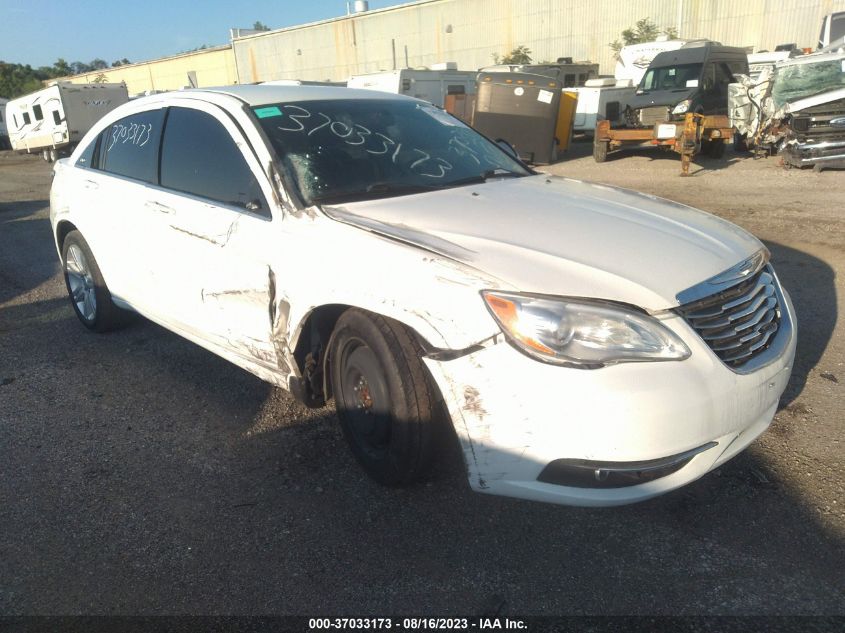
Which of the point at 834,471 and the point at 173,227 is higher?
the point at 173,227

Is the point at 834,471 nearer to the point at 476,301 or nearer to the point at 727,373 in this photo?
the point at 727,373

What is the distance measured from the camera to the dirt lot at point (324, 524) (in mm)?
2500

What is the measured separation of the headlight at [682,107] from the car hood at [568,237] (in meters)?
12.0

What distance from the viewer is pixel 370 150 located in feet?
11.9

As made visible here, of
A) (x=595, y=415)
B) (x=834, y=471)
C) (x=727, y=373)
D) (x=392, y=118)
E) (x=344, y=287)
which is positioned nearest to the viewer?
(x=595, y=415)

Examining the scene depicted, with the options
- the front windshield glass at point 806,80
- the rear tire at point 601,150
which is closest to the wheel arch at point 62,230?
the front windshield glass at point 806,80

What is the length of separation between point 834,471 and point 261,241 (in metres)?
2.80

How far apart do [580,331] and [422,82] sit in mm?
19515

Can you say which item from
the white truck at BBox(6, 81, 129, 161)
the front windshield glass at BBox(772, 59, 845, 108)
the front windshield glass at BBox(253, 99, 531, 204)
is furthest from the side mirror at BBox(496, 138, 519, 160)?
the white truck at BBox(6, 81, 129, 161)

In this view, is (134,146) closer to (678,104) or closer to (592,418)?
(592,418)

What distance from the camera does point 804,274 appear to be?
241 inches

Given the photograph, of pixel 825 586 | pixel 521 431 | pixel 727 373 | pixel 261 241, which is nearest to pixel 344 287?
pixel 261 241

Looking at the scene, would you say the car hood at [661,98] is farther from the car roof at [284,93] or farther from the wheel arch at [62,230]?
the wheel arch at [62,230]

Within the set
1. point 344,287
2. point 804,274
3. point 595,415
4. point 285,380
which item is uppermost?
point 344,287
